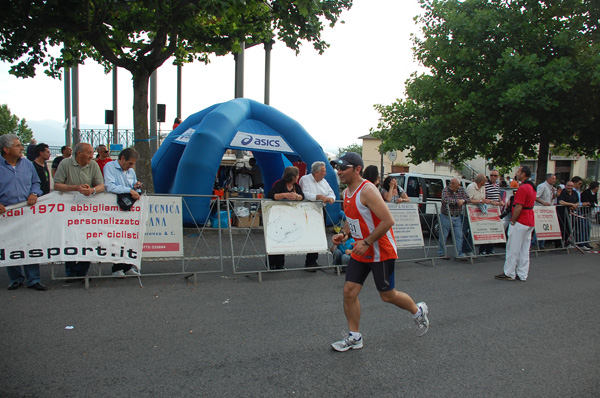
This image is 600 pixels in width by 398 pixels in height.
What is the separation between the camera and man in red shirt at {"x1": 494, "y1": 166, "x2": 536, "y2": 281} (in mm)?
7633

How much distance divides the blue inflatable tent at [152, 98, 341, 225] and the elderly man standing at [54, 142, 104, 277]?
312 centimetres

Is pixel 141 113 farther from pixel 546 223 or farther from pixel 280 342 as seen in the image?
pixel 546 223

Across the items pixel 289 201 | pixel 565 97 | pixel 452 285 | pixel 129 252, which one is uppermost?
pixel 565 97

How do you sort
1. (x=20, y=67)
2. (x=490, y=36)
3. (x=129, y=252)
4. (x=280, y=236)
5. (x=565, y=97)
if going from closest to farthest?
(x=129, y=252), (x=280, y=236), (x=20, y=67), (x=565, y=97), (x=490, y=36)

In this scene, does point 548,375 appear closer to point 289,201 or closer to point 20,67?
point 289,201

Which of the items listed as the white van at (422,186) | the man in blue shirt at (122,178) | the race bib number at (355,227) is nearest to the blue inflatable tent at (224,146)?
the white van at (422,186)

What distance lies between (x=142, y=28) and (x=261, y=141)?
161 inches

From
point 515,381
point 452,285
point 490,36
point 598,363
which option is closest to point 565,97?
point 490,36

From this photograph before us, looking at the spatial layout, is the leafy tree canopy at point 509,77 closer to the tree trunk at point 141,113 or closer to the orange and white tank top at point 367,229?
the tree trunk at point 141,113

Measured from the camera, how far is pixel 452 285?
7199mm

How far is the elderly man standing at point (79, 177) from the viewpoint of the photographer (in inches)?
239

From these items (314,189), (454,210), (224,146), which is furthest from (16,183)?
(454,210)

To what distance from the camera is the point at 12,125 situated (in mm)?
72312

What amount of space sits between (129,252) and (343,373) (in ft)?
12.9
